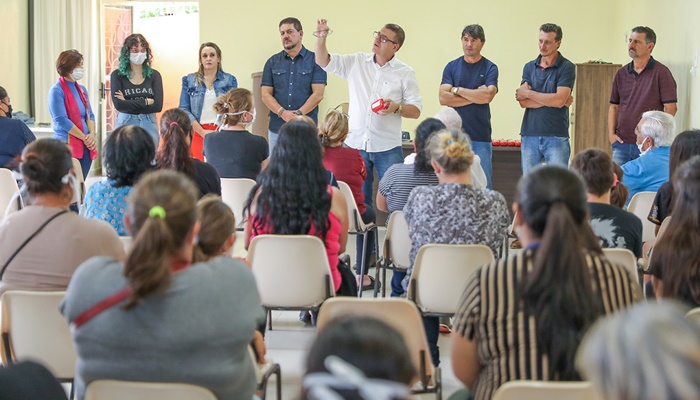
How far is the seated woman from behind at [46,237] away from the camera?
2.90 meters

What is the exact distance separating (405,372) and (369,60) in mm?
5666

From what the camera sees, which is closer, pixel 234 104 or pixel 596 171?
pixel 596 171

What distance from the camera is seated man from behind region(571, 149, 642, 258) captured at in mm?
3639

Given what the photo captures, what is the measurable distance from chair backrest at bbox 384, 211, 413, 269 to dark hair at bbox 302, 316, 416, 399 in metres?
3.27

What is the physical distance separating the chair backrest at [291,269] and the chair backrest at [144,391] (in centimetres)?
161

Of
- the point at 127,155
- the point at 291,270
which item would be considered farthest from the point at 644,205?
the point at 127,155

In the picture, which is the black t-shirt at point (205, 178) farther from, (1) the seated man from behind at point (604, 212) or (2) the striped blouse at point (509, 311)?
(2) the striped blouse at point (509, 311)

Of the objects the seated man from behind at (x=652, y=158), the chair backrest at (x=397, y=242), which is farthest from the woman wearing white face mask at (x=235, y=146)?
the seated man from behind at (x=652, y=158)

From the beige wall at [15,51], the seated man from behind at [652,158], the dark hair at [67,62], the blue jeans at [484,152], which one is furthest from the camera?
the beige wall at [15,51]

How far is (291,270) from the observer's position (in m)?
3.69

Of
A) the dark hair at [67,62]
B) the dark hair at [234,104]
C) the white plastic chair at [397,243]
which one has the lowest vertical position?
the white plastic chair at [397,243]

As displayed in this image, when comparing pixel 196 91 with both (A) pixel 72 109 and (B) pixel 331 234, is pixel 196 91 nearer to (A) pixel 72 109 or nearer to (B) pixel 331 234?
(A) pixel 72 109

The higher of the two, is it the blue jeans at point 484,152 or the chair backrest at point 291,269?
the blue jeans at point 484,152

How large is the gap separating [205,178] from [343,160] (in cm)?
101
